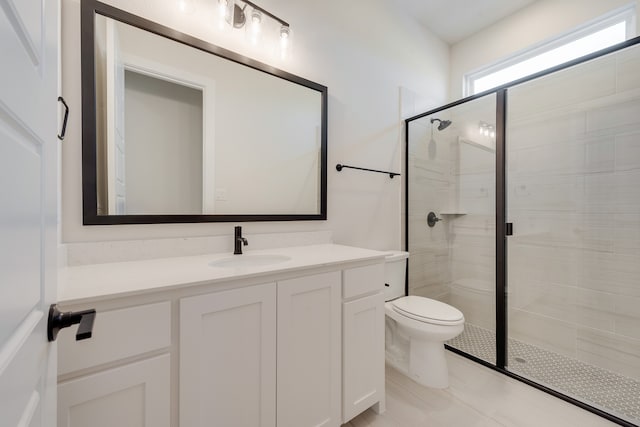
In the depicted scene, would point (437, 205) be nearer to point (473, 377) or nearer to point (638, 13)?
point (473, 377)

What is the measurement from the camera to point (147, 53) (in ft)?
4.01

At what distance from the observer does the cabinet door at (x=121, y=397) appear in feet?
2.30

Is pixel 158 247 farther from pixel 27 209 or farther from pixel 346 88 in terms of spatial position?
pixel 346 88

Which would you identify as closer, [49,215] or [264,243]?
[49,215]

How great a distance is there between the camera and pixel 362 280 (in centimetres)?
134

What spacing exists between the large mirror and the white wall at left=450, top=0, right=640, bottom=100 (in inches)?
74.2

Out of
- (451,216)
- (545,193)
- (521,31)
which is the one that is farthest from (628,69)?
(451,216)

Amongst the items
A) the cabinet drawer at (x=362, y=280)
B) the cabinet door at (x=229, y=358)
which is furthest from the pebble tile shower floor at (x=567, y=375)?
the cabinet door at (x=229, y=358)

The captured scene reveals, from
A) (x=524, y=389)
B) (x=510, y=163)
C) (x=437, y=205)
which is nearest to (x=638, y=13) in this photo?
(x=510, y=163)

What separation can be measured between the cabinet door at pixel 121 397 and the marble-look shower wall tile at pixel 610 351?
99.1 inches

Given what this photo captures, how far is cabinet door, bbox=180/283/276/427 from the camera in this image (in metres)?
0.85

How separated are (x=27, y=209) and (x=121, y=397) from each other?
26.4 inches

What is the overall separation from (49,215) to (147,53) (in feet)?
3.46

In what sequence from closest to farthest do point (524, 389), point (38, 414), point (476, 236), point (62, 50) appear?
point (38, 414)
point (62, 50)
point (524, 389)
point (476, 236)
